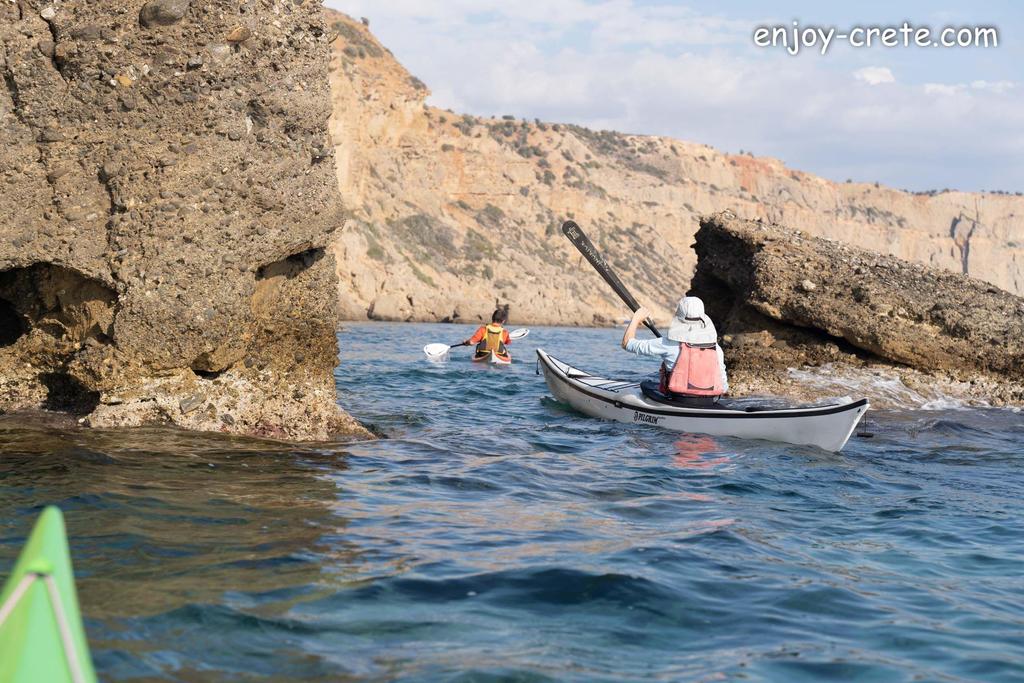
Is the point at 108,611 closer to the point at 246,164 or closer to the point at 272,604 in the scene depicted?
the point at 272,604

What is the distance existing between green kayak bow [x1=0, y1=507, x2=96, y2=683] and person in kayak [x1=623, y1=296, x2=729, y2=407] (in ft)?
27.8

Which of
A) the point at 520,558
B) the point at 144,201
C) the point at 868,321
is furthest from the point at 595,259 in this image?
the point at 520,558

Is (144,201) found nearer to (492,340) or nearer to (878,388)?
(878,388)

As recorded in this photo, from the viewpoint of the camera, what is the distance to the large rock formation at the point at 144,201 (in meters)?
7.77

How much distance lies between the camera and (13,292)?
27.4 ft

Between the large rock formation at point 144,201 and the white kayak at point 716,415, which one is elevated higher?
the large rock formation at point 144,201

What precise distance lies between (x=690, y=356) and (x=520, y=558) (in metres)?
5.99

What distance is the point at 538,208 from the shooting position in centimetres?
6366

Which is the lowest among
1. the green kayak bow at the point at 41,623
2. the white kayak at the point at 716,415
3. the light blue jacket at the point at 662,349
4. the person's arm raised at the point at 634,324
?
the white kayak at the point at 716,415

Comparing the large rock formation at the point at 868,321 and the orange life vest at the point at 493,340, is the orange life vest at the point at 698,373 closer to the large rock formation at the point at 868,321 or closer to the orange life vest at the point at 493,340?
the large rock formation at the point at 868,321

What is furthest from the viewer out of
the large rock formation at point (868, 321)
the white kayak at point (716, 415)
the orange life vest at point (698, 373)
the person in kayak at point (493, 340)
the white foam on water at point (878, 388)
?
the person in kayak at point (493, 340)

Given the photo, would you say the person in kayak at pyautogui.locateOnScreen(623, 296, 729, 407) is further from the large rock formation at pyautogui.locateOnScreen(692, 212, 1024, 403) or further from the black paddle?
the large rock formation at pyautogui.locateOnScreen(692, 212, 1024, 403)

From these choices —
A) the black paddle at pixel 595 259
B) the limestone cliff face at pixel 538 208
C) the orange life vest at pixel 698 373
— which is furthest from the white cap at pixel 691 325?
the limestone cliff face at pixel 538 208

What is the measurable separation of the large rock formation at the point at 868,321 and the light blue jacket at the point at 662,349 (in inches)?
113
